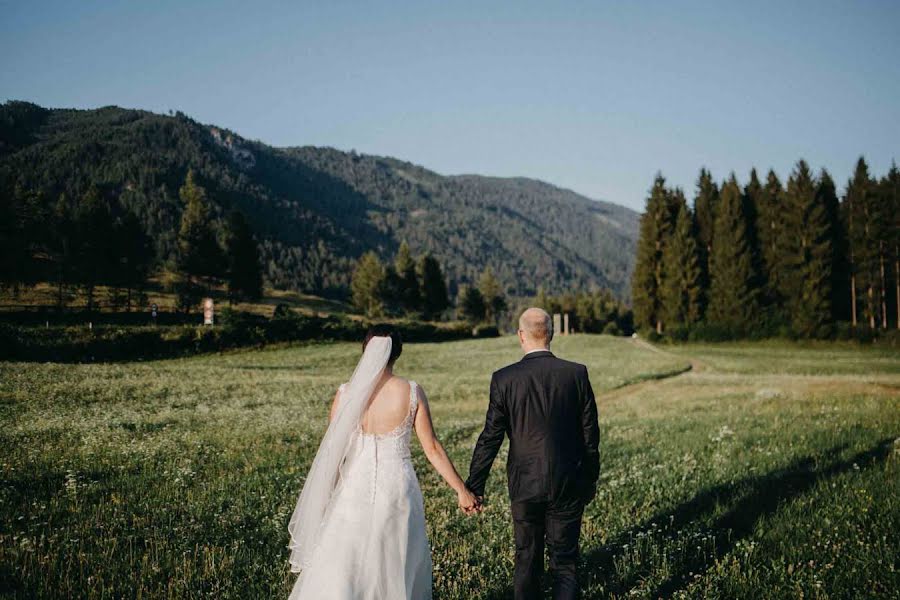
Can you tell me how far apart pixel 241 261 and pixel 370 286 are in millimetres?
24388

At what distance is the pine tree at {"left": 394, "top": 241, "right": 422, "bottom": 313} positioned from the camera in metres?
95.8

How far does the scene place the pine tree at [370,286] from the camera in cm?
9581

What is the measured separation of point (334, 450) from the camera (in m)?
5.59

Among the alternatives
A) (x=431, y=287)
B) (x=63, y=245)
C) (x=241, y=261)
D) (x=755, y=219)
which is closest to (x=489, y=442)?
(x=63, y=245)

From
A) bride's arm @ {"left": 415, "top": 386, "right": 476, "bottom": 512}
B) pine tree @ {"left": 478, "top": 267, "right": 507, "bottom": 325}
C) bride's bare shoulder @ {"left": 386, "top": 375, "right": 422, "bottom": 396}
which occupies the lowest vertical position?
bride's arm @ {"left": 415, "top": 386, "right": 476, "bottom": 512}

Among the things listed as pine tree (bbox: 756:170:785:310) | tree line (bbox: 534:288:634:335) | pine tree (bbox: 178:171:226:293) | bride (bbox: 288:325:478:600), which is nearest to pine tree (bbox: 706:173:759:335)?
pine tree (bbox: 756:170:785:310)

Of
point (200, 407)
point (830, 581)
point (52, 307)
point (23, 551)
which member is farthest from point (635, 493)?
point (52, 307)

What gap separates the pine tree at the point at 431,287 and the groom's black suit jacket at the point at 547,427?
93.3 m

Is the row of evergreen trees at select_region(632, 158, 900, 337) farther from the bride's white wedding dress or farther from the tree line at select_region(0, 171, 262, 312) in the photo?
the bride's white wedding dress

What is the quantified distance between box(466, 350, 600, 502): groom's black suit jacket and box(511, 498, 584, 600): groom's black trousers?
0.14 meters

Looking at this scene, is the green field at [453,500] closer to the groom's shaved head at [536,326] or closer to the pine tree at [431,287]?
the groom's shaved head at [536,326]

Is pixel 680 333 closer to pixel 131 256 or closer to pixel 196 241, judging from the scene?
pixel 196 241

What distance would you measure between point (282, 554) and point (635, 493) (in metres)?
6.27

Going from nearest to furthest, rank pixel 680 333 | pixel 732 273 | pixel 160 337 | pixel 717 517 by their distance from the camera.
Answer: pixel 717 517
pixel 160 337
pixel 732 273
pixel 680 333
